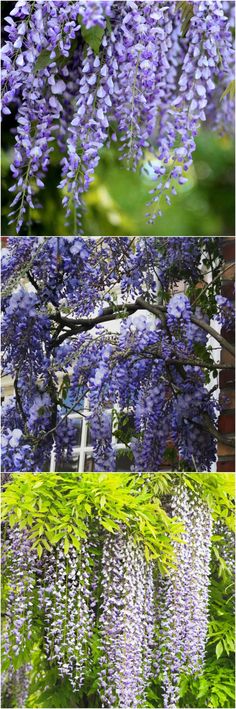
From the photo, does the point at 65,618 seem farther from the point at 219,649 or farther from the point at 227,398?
the point at 227,398

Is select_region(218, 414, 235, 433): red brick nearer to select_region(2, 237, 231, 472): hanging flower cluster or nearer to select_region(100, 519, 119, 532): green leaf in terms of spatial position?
select_region(2, 237, 231, 472): hanging flower cluster

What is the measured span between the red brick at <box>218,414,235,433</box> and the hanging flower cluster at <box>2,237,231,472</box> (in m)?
0.02

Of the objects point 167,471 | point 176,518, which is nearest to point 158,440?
point 167,471

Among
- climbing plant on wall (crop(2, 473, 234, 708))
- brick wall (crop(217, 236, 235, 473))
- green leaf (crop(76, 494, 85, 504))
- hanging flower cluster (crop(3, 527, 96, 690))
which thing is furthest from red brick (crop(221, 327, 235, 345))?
hanging flower cluster (crop(3, 527, 96, 690))

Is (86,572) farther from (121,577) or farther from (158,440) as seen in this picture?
(158,440)

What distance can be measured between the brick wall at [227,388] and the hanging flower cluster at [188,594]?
163mm

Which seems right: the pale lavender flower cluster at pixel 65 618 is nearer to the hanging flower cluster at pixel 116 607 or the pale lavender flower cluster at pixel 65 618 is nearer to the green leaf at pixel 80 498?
the hanging flower cluster at pixel 116 607

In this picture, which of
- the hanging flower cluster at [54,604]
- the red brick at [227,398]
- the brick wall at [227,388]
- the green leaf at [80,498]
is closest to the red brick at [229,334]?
the brick wall at [227,388]

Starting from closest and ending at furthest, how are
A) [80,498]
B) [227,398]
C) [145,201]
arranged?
[227,398], [80,498], [145,201]

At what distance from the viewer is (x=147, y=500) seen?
7.50 feet

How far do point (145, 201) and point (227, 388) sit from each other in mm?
626

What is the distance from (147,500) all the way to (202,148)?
0.98m

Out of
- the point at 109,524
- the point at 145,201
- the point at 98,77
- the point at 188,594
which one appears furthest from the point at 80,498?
the point at 98,77

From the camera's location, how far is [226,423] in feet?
7.09
